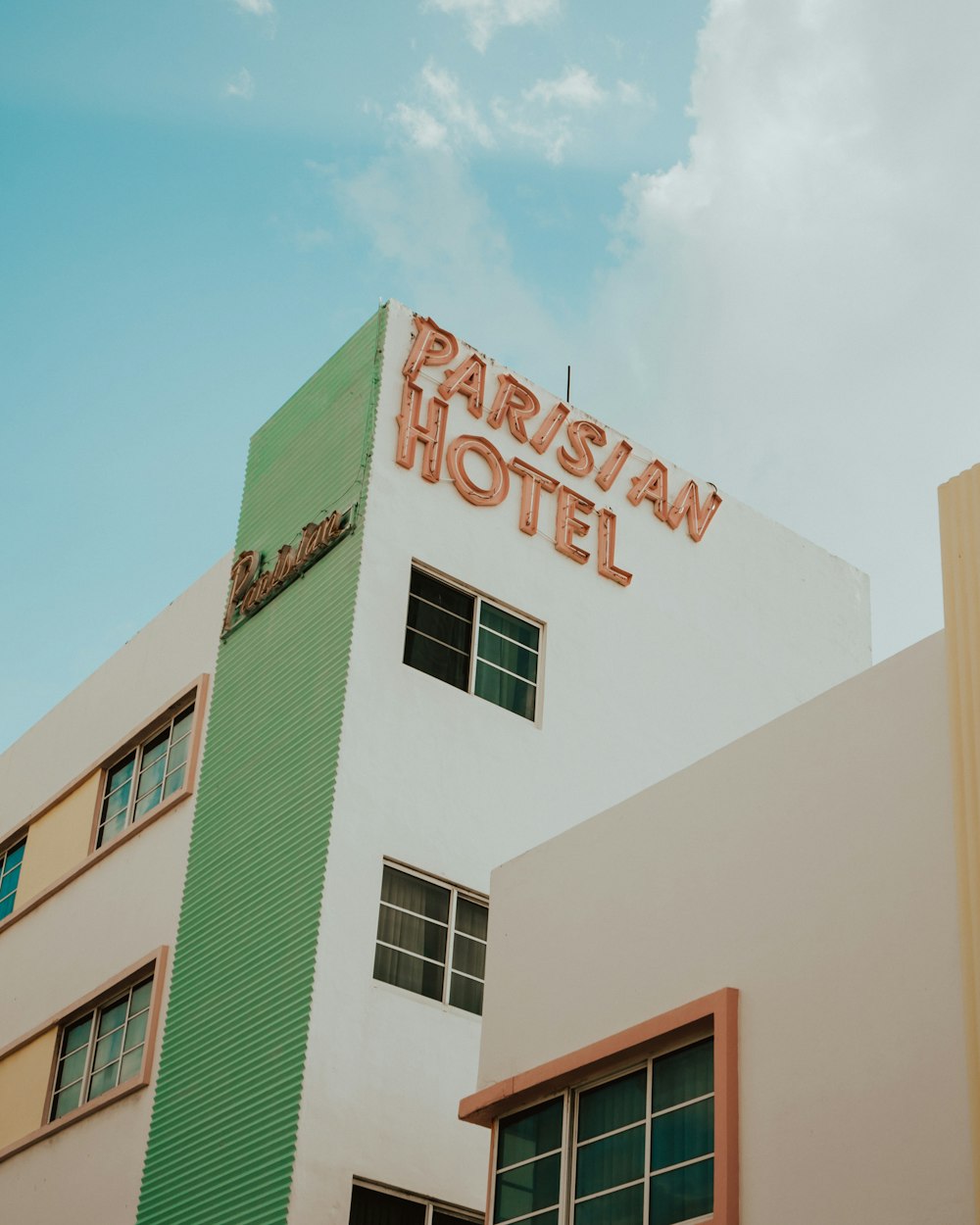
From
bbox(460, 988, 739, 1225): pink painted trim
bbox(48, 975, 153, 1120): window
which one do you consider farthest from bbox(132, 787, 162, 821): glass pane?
bbox(460, 988, 739, 1225): pink painted trim

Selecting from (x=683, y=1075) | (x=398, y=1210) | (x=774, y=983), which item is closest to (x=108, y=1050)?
(x=398, y=1210)

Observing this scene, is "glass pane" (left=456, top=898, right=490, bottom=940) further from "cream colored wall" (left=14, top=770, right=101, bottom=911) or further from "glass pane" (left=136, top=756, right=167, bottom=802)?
"cream colored wall" (left=14, top=770, right=101, bottom=911)

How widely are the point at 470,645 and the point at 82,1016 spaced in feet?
21.6

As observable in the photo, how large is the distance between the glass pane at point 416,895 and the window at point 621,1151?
13.5ft

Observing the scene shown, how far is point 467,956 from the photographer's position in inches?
693

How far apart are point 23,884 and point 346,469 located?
831 centimetres

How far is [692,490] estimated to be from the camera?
74.5ft

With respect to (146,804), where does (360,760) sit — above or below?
below

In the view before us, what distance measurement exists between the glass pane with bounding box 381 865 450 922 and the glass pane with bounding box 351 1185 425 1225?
2808mm

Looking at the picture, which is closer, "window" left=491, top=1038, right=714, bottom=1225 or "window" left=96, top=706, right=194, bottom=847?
"window" left=491, top=1038, right=714, bottom=1225

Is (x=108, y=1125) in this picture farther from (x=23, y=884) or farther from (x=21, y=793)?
(x=21, y=793)

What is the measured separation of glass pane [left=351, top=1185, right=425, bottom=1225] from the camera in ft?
51.5

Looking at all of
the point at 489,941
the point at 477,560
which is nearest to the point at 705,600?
the point at 477,560

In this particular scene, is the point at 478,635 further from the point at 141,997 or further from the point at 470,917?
the point at 141,997
